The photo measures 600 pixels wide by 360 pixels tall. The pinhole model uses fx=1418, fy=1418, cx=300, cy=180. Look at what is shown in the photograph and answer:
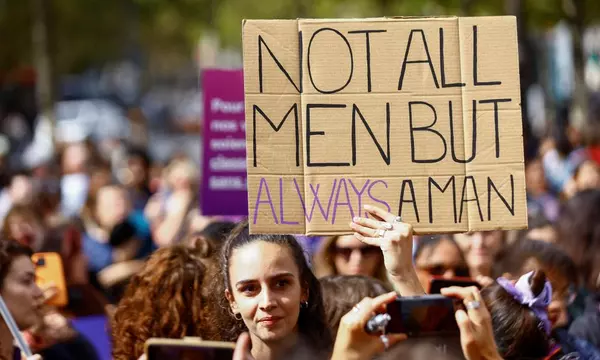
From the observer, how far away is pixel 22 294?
5.76 m

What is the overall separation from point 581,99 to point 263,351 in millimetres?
17048

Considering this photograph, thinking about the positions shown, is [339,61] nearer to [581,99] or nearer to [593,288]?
[593,288]

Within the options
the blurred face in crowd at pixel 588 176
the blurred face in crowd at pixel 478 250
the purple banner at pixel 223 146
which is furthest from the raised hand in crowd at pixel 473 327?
the blurred face in crowd at pixel 588 176

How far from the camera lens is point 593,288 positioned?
7.84 m

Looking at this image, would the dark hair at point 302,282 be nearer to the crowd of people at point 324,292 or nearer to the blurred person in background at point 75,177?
the crowd of people at point 324,292

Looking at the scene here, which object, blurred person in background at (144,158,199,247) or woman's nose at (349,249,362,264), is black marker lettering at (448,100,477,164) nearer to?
woman's nose at (349,249,362,264)

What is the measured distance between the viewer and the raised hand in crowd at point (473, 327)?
4074mm

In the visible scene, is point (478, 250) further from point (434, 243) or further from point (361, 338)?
point (361, 338)

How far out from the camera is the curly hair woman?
541cm

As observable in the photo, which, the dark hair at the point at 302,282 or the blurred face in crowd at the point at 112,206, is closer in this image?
the dark hair at the point at 302,282

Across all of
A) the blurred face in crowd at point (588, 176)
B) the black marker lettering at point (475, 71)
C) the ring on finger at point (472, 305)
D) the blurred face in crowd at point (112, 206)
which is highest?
the black marker lettering at point (475, 71)

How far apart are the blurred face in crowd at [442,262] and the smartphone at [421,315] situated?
343 cm

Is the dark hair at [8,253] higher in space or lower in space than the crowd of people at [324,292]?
higher

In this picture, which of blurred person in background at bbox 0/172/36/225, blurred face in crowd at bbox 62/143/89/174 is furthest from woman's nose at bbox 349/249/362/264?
blurred face in crowd at bbox 62/143/89/174
